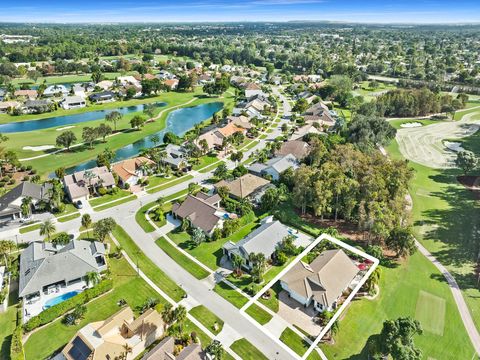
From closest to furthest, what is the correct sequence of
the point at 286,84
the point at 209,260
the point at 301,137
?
the point at 209,260 → the point at 301,137 → the point at 286,84

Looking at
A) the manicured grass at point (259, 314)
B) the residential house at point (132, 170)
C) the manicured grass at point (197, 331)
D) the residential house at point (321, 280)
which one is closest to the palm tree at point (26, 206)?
the residential house at point (132, 170)

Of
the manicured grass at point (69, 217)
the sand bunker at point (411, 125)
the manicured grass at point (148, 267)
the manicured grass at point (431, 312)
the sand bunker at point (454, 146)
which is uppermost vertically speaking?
the sand bunker at point (411, 125)

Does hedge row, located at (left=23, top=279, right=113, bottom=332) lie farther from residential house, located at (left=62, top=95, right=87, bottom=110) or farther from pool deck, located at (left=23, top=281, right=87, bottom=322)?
residential house, located at (left=62, top=95, right=87, bottom=110)

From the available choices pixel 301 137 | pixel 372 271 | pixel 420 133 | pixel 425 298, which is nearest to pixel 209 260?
pixel 372 271

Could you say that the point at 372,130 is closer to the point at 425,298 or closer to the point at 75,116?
the point at 425,298

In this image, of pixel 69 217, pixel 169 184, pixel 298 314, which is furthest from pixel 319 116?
pixel 298 314

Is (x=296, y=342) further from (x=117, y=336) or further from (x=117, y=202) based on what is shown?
(x=117, y=202)

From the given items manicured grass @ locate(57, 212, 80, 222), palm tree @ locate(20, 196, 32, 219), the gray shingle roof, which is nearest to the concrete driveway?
the gray shingle roof

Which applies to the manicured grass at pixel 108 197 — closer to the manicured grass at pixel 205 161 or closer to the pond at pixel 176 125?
the manicured grass at pixel 205 161
